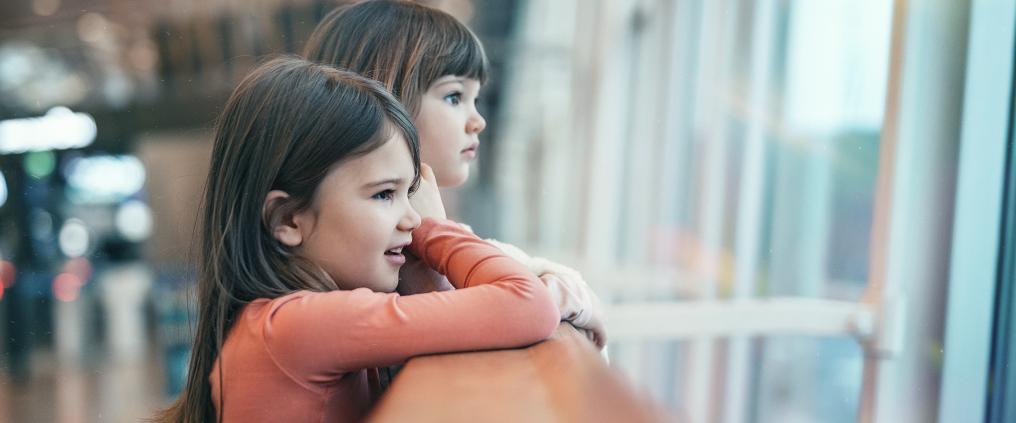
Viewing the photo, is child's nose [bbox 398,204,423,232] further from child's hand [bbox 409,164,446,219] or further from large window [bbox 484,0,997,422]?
large window [bbox 484,0,997,422]

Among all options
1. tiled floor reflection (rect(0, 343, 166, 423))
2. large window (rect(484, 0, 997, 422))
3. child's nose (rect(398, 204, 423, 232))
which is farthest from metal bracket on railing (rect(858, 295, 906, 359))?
tiled floor reflection (rect(0, 343, 166, 423))

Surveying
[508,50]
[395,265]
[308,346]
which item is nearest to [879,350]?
[395,265]

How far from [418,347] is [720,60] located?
189 centimetres

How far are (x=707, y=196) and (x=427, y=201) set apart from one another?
164 cm

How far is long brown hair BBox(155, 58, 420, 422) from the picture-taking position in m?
0.66

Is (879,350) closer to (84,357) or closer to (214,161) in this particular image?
(214,161)

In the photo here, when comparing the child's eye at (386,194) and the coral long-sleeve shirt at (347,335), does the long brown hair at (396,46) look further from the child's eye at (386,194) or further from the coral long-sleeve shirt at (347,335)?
the coral long-sleeve shirt at (347,335)

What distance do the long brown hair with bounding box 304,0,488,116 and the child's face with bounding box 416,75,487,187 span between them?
14 mm

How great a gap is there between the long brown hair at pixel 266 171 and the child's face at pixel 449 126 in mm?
215

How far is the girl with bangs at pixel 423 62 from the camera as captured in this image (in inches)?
34.9

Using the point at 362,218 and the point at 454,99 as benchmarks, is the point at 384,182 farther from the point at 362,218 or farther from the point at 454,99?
the point at 454,99

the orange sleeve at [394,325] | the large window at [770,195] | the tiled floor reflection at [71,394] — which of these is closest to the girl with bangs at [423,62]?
the orange sleeve at [394,325]

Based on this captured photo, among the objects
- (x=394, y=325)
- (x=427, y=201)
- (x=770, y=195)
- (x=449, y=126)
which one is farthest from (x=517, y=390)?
(x=770, y=195)

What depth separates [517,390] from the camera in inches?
15.9
